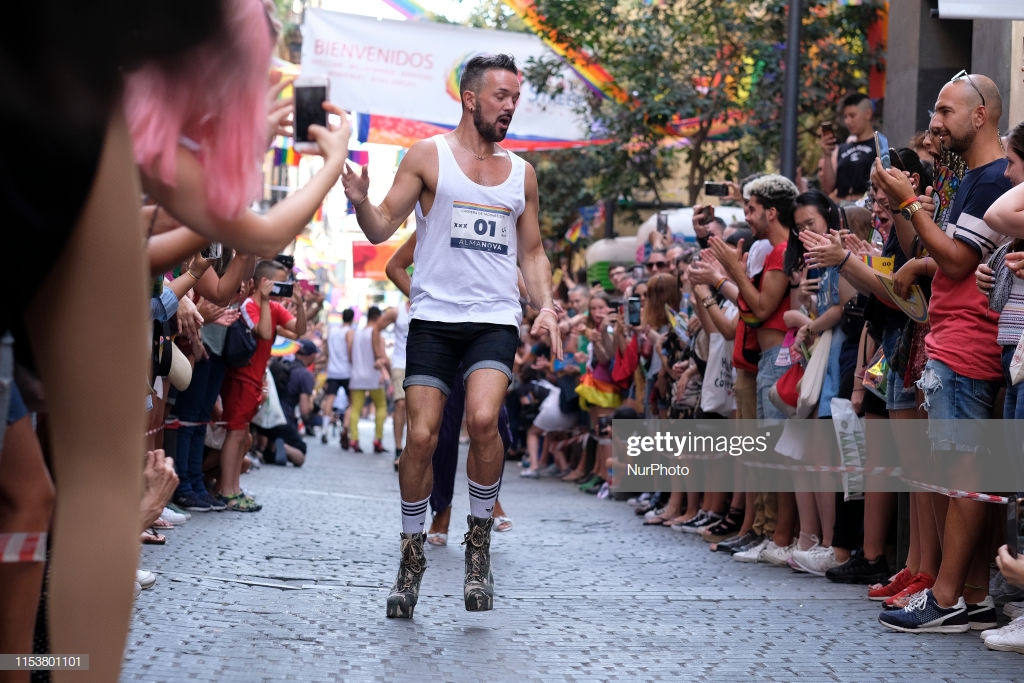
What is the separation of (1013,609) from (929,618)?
0.49 m

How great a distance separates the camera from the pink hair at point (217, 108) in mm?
2163

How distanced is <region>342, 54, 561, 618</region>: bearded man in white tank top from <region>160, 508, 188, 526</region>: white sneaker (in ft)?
10.4

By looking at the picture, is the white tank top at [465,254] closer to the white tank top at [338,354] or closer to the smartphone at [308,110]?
the smartphone at [308,110]

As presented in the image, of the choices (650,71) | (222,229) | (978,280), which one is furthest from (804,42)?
(222,229)

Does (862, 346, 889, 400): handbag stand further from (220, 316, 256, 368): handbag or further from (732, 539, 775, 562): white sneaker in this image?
(220, 316, 256, 368): handbag

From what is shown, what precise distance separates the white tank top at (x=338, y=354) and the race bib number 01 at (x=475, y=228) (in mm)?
16290

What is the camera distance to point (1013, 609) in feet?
19.3

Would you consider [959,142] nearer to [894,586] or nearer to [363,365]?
[894,586]

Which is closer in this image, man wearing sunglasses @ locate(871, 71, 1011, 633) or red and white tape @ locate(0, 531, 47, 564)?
red and white tape @ locate(0, 531, 47, 564)

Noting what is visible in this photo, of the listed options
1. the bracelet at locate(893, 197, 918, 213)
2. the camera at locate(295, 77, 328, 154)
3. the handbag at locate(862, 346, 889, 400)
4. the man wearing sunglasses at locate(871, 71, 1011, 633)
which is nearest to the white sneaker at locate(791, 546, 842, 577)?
the handbag at locate(862, 346, 889, 400)

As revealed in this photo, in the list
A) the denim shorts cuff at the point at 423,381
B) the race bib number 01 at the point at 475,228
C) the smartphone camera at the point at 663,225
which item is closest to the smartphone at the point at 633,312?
the smartphone camera at the point at 663,225

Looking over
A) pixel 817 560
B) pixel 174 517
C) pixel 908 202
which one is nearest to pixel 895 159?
pixel 908 202

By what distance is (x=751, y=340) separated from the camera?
866 cm

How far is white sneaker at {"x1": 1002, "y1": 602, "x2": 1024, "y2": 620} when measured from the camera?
5.79m
